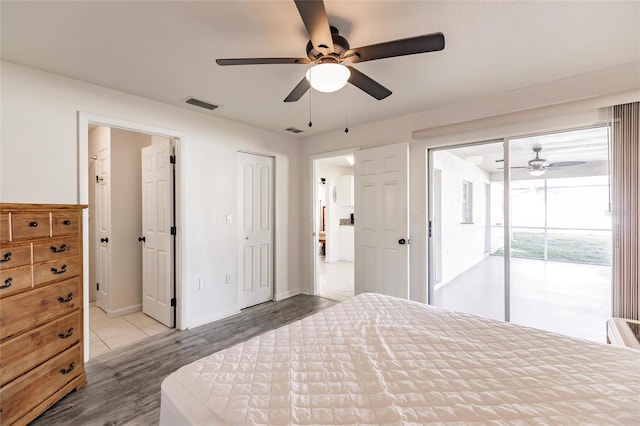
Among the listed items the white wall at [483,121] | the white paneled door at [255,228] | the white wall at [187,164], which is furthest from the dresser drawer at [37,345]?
the white wall at [483,121]

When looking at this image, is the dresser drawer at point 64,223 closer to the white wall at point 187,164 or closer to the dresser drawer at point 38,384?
the white wall at point 187,164

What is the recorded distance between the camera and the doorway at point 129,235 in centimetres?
318

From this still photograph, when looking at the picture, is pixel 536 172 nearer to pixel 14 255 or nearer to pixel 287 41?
pixel 287 41

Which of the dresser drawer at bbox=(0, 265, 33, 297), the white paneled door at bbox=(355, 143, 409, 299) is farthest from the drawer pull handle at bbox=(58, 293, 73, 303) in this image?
the white paneled door at bbox=(355, 143, 409, 299)

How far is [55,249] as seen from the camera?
6.32 ft

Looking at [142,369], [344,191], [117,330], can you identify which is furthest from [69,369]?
[344,191]

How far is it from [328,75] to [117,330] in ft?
11.2

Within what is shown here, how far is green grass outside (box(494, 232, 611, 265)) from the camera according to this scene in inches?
108

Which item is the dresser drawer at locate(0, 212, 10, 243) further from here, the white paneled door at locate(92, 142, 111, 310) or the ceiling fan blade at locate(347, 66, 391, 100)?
the ceiling fan blade at locate(347, 66, 391, 100)

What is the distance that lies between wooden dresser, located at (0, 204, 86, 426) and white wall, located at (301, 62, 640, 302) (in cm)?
315

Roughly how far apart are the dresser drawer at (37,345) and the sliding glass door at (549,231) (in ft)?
11.0

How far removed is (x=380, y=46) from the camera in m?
1.50

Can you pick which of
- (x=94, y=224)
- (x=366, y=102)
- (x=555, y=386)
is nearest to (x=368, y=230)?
(x=366, y=102)

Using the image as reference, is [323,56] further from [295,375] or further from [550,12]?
[295,375]
